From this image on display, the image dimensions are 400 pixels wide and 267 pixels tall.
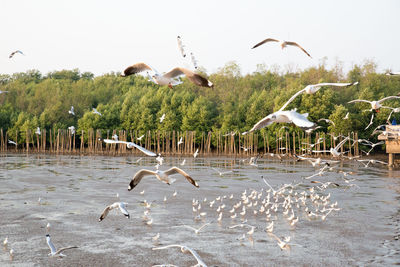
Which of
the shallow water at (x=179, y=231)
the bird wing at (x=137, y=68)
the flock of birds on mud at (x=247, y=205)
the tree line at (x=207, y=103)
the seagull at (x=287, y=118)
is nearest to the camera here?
the seagull at (x=287, y=118)

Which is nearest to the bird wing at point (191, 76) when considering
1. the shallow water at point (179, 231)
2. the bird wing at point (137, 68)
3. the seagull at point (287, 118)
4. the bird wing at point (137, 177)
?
the bird wing at point (137, 68)

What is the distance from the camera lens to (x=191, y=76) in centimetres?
892

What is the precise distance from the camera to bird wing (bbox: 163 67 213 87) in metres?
8.42

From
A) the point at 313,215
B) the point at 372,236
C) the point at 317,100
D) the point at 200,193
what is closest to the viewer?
the point at 372,236

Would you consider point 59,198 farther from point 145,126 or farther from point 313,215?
point 145,126

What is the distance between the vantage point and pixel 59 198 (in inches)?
820

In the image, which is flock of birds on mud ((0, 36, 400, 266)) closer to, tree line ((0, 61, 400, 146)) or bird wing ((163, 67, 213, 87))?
bird wing ((163, 67, 213, 87))

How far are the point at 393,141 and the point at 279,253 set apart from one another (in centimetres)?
2766

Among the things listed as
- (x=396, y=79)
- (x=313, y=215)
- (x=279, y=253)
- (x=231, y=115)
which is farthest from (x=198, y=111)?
(x=279, y=253)

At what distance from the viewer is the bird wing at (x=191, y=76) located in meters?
8.42

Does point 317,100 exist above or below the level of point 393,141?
above

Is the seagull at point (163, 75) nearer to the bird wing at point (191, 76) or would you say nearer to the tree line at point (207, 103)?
the bird wing at point (191, 76)

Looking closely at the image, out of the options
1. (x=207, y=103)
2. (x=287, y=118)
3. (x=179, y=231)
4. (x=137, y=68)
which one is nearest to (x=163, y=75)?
(x=137, y=68)

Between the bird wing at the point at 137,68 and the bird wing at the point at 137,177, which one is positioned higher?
the bird wing at the point at 137,68
